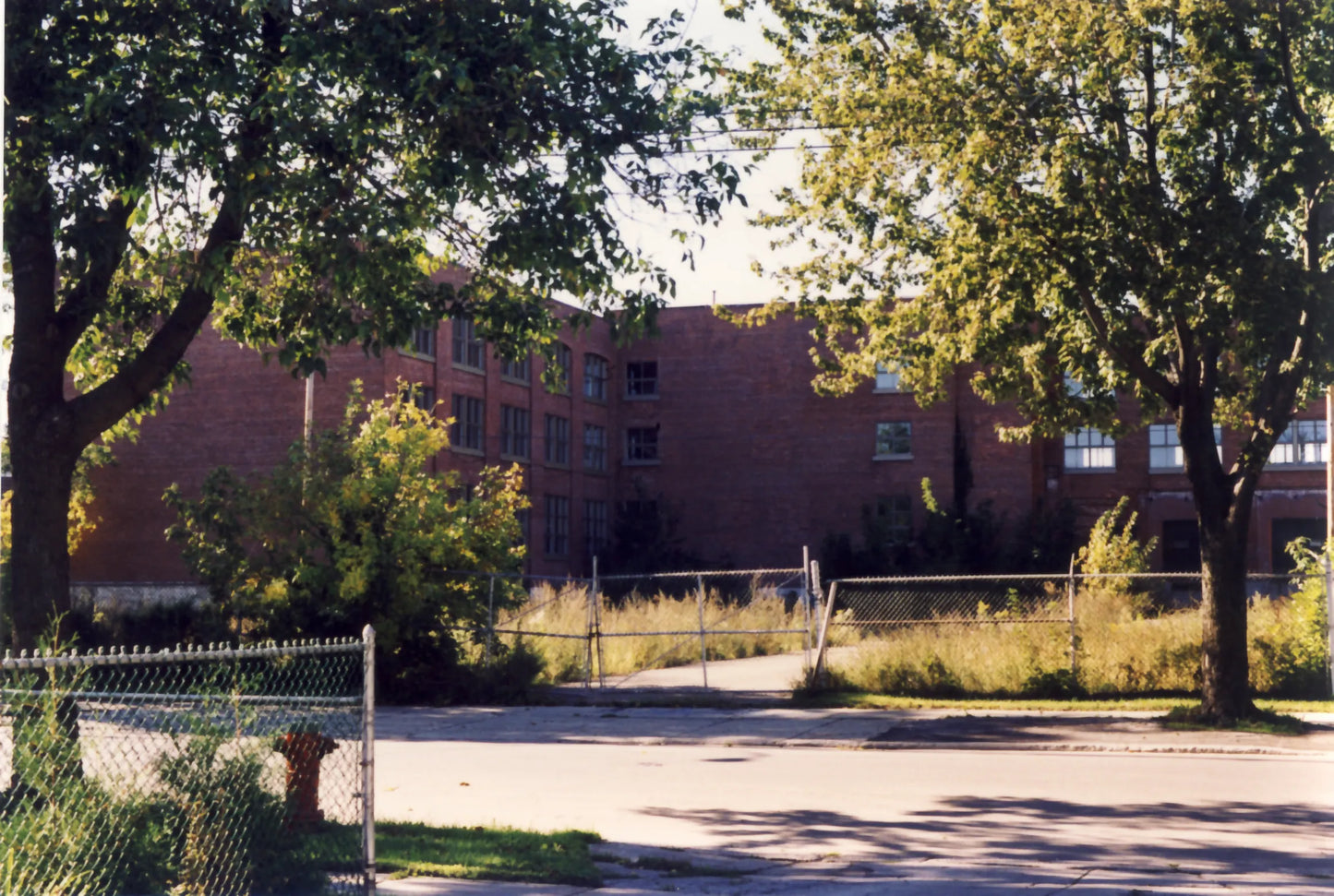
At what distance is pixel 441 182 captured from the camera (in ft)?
35.0

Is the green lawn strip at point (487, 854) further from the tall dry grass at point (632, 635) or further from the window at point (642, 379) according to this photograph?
the window at point (642, 379)

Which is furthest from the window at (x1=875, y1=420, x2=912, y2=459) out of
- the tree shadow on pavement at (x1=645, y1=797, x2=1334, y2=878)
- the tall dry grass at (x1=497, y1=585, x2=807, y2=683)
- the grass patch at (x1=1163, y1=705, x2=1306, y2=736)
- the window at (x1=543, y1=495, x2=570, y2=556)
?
the tree shadow on pavement at (x1=645, y1=797, x2=1334, y2=878)

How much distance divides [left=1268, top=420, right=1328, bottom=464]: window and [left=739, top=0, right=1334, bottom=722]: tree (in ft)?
112

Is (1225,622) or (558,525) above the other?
(558,525)

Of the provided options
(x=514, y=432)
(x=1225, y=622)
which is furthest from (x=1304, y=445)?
(x=1225, y=622)

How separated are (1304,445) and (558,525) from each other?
85.6 ft

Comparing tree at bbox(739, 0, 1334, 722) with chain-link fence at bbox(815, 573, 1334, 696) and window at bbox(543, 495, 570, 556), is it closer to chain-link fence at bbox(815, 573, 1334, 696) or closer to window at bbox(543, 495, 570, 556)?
chain-link fence at bbox(815, 573, 1334, 696)

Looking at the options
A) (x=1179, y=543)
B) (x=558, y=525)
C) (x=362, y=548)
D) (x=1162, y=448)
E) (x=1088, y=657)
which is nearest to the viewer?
(x=1088, y=657)

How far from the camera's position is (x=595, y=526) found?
54.2 m

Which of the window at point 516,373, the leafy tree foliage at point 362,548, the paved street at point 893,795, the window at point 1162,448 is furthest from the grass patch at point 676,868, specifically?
the window at point 1162,448

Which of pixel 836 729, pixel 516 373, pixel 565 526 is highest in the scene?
pixel 516 373

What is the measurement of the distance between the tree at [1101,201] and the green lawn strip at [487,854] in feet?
28.8

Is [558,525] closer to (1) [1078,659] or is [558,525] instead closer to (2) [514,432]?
(2) [514,432]

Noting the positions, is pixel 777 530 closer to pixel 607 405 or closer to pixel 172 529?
pixel 607 405
